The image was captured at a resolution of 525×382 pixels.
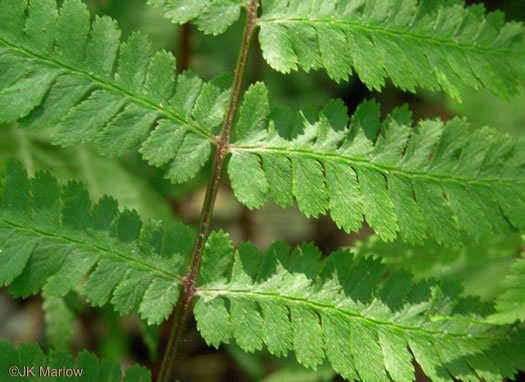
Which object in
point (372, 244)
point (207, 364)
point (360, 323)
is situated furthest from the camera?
point (207, 364)

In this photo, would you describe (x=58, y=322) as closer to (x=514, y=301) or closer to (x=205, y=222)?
(x=205, y=222)

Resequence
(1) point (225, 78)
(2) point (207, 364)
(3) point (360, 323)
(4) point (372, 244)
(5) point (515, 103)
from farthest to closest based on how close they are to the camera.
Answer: (2) point (207, 364) < (5) point (515, 103) < (4) point (372, 244) < (1) point (225, 78) < (3) point (360, 323)

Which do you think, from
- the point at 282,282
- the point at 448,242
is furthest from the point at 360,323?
the point at 448,242

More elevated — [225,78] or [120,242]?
[225,78]

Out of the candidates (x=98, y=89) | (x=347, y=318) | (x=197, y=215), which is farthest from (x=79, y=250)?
(x=197, y=215)

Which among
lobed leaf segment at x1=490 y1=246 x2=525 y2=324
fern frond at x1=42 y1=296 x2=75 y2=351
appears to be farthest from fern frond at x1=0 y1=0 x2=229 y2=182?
lobed leaf segment at x1=490 y1=246 x2=525 y2=324

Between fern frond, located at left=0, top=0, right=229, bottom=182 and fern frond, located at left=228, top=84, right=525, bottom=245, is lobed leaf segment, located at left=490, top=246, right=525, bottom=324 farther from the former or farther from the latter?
fern frond, located at left=0, top=0, right=229, bottom=182

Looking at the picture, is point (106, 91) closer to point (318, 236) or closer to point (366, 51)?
point (366, 51)
